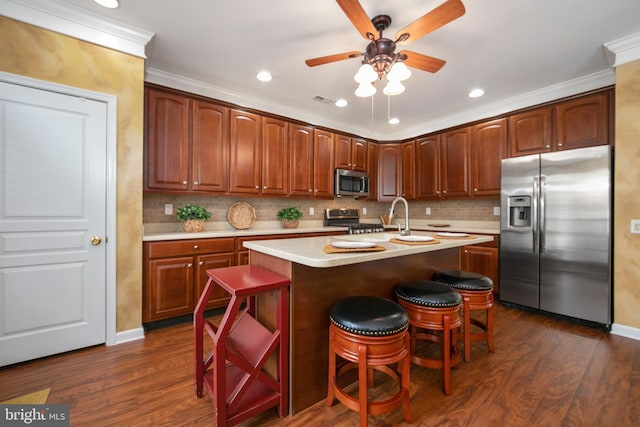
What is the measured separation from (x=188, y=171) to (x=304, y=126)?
1.73 meters

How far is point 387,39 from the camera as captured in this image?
74.5 inches

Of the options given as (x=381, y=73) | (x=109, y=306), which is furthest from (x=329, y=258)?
(x=109, y=306)

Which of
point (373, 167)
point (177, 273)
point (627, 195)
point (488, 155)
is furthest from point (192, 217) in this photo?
point (627, 195)

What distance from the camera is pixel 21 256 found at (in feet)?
6.28

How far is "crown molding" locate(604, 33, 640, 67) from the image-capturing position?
2.30m

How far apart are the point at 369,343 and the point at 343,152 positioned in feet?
11.2

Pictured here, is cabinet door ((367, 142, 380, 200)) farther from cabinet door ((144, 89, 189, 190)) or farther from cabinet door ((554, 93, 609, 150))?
cabinet door ((144, 89, 189, 190))

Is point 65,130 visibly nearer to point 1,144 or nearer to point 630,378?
point 1,144

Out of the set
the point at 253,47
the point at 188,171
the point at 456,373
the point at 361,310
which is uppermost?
the point at 253,47

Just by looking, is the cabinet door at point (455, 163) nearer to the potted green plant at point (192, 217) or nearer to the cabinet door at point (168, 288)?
the potted green plant at point (192, 217)

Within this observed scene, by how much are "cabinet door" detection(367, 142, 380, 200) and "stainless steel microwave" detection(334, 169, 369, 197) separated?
155mm

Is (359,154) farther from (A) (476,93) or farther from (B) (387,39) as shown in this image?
(B) (387,39)

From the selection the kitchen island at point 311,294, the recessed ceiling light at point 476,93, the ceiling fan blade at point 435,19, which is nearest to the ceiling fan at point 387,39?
the ceiling fan blade at point 435,19

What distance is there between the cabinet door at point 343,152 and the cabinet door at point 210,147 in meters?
1.74
